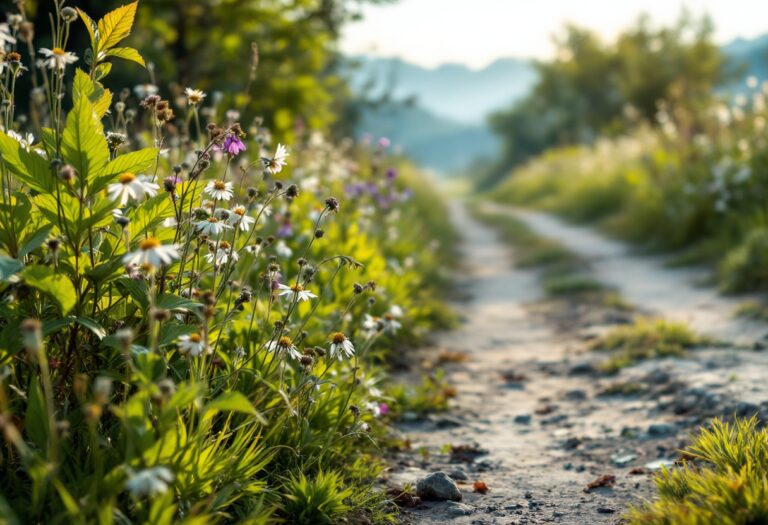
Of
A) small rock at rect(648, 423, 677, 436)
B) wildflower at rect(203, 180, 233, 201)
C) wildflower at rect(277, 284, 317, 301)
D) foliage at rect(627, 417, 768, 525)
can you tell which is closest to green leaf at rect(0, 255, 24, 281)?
wildflower at rect(203, 180, 233, 201)

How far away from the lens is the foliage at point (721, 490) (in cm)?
185

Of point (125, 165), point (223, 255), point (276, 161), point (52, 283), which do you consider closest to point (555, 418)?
point (223, 255)

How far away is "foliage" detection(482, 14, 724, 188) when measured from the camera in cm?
2680

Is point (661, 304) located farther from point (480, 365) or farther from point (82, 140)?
point (82, 140)

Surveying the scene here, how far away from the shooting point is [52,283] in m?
1.82

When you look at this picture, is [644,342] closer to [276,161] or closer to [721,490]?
[721,490]

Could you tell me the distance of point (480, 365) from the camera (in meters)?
4.78

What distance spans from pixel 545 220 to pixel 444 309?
9.41m

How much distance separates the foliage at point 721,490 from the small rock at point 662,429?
31.3 inches

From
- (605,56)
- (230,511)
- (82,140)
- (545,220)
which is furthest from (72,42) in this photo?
(605,56)

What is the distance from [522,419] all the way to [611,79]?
103 feet

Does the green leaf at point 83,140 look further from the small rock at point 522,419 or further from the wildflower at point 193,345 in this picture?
the small rock at point 522,419

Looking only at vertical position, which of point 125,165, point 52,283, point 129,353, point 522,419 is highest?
point 125,165

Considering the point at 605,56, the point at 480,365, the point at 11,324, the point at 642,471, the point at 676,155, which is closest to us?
the point at 11,324
